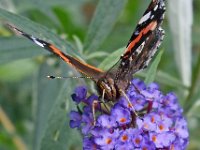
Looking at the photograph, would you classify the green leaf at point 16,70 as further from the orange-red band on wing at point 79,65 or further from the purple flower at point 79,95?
the orange-red band on wing at point 79,65

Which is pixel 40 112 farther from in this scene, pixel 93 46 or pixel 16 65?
pixel 16 65

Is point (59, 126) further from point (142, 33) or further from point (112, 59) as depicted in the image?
point (142, 33)

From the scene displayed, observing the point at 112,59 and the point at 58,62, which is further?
the point at 58,62

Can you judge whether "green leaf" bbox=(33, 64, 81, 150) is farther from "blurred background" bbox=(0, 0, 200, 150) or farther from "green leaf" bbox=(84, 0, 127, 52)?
"green leaf" bbox=(84, 0, 127, 52)

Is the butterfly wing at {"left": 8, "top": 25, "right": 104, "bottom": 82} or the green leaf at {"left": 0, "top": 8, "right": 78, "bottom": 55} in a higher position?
the green leaf at {"left": 0, "top": 8, "right": 78, "bottom": 55}

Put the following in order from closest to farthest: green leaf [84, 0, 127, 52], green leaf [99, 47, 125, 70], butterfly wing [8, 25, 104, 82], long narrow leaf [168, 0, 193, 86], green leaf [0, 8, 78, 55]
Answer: butterfly wing [8, 25, 104, 82], green leaf [0, 8, 78, 55], green leaf [99, 47, 125, 70], green leaf [84, 0, 127, 52], long narrow leaf [168, 0, 193, 86]

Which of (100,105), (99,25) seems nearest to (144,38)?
(100,105)

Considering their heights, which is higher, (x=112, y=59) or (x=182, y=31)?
(x=182, y=31)

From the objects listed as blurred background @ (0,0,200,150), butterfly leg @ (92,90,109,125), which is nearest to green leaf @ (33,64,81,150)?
blurred background @ (0,0,200,150)
